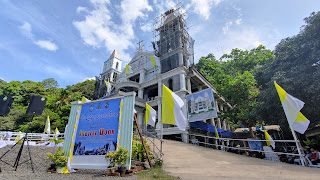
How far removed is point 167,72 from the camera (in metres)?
21.2

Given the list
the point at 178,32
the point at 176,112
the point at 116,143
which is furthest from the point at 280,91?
the point at 178,32

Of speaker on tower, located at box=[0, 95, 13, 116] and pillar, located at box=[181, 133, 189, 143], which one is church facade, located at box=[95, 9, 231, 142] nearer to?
pillar, located at box=[181, 133, 189, 143]

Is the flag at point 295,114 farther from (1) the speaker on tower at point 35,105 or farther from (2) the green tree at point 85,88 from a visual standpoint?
(2) the green tree at point 85,88

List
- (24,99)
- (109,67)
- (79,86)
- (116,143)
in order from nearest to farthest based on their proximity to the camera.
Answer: (116,143) → (24,99) → (109,67) → (79,86)

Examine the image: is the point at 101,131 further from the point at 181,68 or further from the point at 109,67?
the point at 109,67

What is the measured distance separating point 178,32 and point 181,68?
6839 millimetres

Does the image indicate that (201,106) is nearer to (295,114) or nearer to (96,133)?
(295,114)

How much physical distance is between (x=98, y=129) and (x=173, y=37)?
21.0 meters

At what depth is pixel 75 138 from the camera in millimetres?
6062

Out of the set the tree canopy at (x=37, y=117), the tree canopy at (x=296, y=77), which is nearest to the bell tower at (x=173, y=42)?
the tree canopy at (x=296, y=77)

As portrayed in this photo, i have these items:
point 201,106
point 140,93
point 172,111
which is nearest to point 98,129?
point 172,111

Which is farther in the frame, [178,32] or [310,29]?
[178,32]

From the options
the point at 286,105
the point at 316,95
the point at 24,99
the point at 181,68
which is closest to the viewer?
the point at 286,105

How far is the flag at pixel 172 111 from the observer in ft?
22.0
